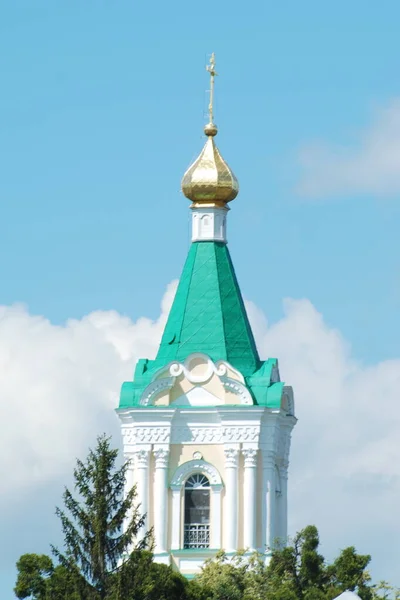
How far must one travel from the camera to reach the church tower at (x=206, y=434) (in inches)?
2152

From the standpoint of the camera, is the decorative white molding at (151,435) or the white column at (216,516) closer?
the white column at (216,516)

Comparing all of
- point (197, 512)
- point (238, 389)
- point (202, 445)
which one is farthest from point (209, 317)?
point (197, 512)

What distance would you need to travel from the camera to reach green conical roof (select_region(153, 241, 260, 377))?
55500mm

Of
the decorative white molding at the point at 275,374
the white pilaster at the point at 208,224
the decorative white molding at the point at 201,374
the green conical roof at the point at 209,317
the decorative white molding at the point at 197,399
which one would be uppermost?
the white pilaster at the point at 208,224

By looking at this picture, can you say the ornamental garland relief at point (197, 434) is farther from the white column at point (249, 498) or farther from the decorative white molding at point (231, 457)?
the white column at point (249, 498)

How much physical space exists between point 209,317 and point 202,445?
8.62ft

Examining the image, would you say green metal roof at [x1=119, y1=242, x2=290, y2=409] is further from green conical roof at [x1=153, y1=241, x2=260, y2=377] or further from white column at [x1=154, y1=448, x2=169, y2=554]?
white column at [x1=154, y1=448, x2=169, y2=554]

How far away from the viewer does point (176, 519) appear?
54.9 meters

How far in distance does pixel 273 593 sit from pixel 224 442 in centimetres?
570

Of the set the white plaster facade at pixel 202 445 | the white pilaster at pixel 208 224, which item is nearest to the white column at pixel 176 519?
the white plaster facade at pixel 202 445

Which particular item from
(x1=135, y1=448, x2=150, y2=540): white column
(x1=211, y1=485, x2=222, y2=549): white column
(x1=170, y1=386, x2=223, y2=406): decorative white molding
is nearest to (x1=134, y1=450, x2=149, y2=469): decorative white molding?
(x1=135, y1=448, x2=150, y2=540): white column

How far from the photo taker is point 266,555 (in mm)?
53750

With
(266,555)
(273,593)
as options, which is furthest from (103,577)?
(266,555)

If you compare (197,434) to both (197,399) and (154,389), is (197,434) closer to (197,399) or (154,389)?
(197,399)
